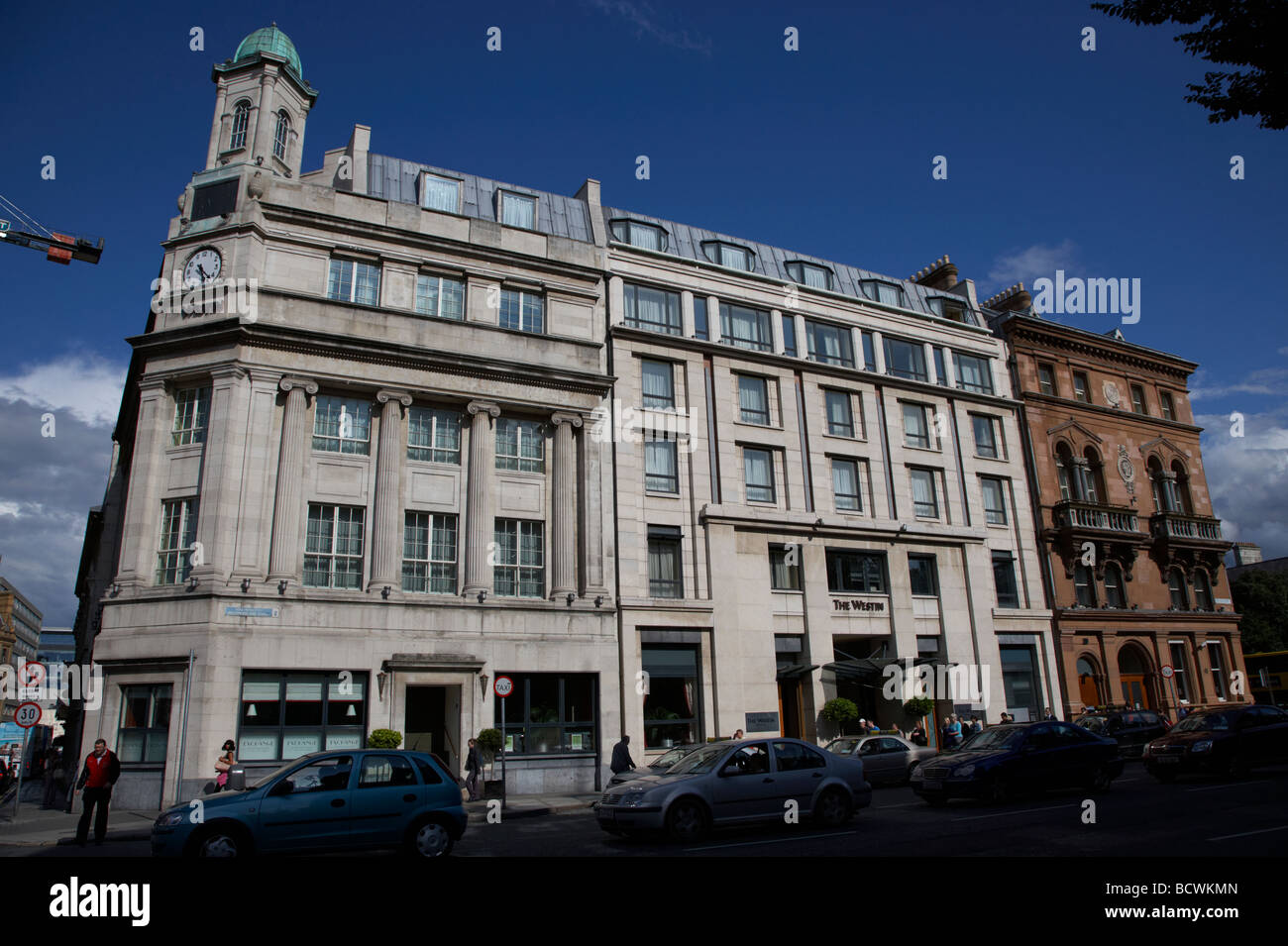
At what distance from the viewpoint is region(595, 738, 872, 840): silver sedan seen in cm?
1290

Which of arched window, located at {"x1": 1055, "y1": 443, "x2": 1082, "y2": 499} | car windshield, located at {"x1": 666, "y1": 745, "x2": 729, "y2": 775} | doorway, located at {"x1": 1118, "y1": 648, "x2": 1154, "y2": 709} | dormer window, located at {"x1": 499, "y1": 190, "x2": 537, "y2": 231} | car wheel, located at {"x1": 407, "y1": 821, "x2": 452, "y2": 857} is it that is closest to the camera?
car wheel, located at {"x1": 407, "y1": 821, "x2": 452, "y2": 857}

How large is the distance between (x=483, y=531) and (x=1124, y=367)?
37.5 metres

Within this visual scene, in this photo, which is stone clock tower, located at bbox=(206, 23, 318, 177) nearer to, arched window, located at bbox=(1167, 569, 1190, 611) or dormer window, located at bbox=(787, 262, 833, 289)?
dormer window, located at bbox=(787, 262, 833, 289)

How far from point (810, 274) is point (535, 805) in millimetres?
27198

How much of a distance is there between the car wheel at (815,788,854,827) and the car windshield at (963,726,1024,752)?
5.10 metres

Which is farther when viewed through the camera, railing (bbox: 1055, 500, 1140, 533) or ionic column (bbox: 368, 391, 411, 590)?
railing (bbox: 1055, 500, 1140, 533)

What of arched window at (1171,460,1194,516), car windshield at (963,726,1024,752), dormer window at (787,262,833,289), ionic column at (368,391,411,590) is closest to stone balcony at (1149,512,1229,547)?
arched window at (1171,460,1194,516)

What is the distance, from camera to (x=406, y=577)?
1008 inches

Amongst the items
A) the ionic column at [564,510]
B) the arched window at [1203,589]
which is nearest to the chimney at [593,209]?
the ionic column at [564,510]

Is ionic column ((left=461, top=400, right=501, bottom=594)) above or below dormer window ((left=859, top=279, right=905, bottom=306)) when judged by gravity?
below

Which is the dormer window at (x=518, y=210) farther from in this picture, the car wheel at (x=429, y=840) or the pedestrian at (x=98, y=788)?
the car wheel at (x=429, y=840)

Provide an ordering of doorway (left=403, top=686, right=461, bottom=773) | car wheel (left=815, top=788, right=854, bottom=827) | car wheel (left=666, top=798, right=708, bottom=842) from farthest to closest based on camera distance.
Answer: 1. doorway (left=403, top=686, right=461, bottom=773)
2. car wheel (left=815, top=788, right=854, bottom=827)
3. car wheel (left=666, top=798, right=708, bottom=842)
